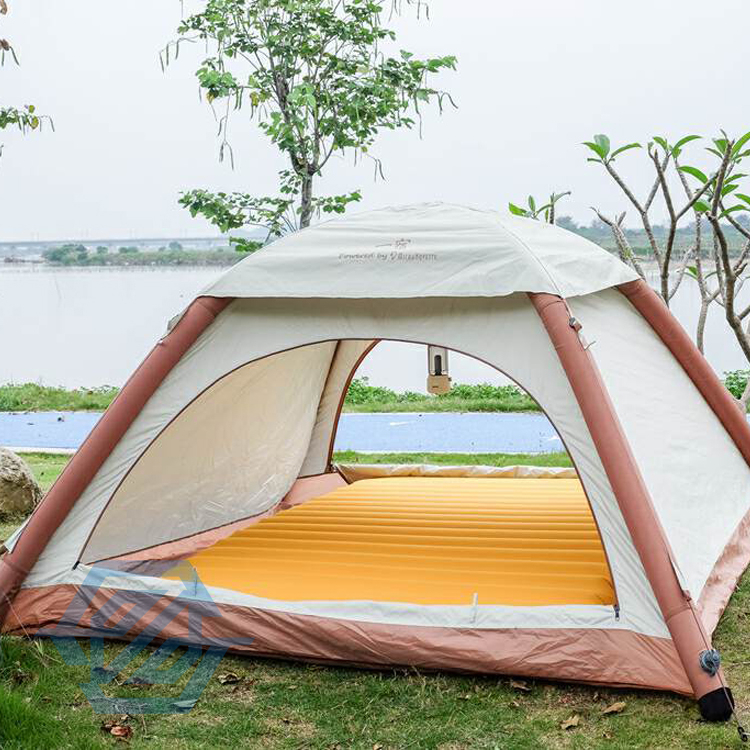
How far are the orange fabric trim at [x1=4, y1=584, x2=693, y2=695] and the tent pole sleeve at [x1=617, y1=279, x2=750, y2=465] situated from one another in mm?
1578

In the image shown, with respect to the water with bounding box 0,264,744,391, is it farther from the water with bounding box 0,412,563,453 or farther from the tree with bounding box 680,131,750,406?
the tree with bounding box 680,131,750,406

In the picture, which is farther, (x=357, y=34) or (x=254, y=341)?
(x=357, y=34)

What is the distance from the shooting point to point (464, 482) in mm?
4863

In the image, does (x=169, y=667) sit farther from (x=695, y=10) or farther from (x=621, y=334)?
(x=695, y=10)

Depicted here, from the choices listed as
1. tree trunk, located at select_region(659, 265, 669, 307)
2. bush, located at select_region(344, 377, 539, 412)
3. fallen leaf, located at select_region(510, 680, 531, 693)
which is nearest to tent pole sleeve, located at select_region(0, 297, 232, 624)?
fallen leaf, located at select_region(510, 680, 531, 693)

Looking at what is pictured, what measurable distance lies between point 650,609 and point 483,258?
1.07 m

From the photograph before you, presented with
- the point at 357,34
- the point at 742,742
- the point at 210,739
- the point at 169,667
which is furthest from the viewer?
the point at 357,34

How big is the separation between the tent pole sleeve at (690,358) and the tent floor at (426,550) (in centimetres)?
67

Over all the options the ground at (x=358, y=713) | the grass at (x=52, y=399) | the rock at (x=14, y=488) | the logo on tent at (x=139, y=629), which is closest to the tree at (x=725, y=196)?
the ground at (x=358, y=713)

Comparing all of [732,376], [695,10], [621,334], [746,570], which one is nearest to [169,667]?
[621,334]

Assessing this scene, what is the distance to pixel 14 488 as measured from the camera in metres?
4.73

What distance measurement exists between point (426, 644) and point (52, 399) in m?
8.21

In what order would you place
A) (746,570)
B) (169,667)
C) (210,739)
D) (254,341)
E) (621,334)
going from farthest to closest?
(746,570) < (621,334) < (254,341) < (169,667) < (210,739)

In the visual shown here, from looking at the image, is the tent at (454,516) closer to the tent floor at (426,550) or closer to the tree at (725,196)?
the tent floor at (426,550)
